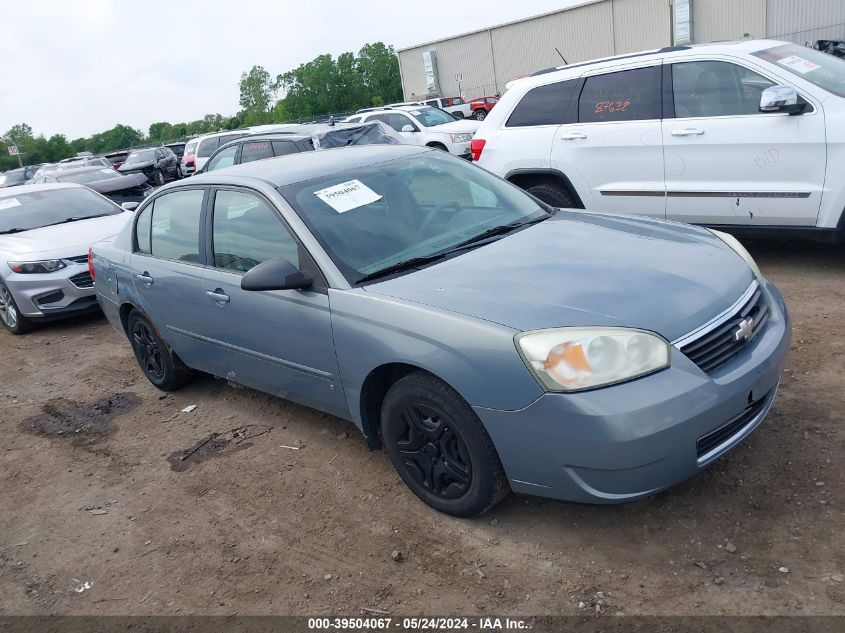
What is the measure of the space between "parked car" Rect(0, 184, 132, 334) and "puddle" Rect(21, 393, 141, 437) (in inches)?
89.3

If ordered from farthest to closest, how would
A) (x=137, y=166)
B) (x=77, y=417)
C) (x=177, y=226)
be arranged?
(x=137, y=166), (x=77, y=417), (x=177, y=226)

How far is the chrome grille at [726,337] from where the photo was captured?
9.41 ft

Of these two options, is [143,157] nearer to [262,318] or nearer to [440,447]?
[262,318]

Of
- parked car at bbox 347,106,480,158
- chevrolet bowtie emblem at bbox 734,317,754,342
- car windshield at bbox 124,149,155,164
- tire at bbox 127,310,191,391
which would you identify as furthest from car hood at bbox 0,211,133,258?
car windshield at bbox 124,149,155,164

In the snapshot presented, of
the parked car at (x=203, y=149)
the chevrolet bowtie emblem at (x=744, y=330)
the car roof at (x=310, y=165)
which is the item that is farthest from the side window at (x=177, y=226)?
the parked car at (x=203, y=149)

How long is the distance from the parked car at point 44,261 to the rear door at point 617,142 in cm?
503

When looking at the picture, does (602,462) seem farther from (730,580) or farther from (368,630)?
(368,630)

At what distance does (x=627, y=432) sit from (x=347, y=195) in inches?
79.8

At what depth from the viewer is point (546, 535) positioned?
3.15 meters

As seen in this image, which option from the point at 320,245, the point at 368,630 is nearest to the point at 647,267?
the point at 320,245

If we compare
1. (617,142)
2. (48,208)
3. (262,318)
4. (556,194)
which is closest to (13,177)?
(48,208)

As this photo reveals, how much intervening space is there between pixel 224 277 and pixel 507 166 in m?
3.75

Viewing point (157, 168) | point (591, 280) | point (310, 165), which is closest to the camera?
point (591, 280)

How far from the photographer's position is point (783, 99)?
5430mm
